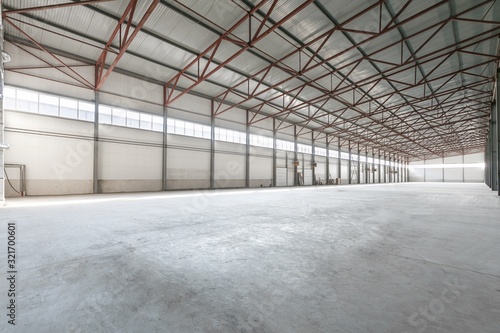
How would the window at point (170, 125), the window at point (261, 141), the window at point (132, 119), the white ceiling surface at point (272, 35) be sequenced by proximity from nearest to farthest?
the white ceiling surface at point (272, 35)
the window at point (132, 119)
the window at point (170, 125)
the window at point (261, 141)

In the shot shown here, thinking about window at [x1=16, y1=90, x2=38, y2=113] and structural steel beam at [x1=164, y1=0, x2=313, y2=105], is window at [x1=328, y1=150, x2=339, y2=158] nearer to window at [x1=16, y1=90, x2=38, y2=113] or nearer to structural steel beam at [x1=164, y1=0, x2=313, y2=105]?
structural steel beam at [x1=164, y1=0, x2=313, y2=105]

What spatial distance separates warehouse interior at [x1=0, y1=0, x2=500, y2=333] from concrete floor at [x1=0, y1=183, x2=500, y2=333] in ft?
0.08

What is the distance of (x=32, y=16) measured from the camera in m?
9.97

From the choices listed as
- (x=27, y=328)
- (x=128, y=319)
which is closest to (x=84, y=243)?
(x=27, y=328)

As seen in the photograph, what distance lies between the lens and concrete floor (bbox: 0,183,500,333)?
174 cm

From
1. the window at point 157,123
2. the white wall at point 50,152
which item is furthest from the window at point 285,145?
the white wall at point 50,152

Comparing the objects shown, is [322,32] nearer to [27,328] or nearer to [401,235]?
[401,235]

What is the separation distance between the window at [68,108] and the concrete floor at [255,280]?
10.6 metres

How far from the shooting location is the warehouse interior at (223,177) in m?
2.02

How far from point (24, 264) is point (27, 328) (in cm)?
175

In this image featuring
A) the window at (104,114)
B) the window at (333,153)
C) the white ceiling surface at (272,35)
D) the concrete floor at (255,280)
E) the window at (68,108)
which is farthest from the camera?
the window at (333,153)

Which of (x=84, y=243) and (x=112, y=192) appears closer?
(x=84, y=243)

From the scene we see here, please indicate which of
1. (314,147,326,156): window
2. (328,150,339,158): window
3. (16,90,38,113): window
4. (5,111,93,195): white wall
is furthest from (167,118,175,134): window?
(328,150,339,158): window

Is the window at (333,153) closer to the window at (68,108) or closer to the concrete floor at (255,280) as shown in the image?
the concrete floor at (255,280)
